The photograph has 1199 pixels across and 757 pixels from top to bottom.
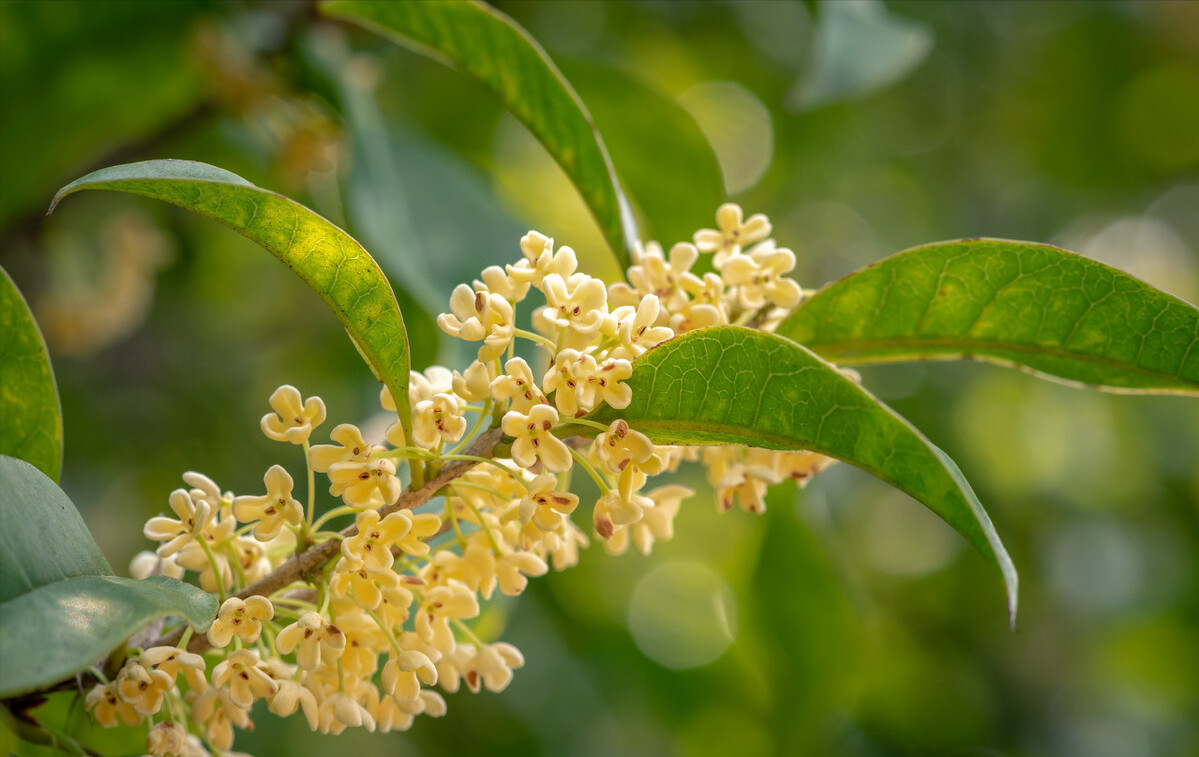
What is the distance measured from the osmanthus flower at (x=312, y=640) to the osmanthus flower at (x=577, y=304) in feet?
1.28

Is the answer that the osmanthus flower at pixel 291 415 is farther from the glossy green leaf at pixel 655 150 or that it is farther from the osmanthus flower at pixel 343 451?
the glossy green leaf at pixel 655 150

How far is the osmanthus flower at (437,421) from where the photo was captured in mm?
1060

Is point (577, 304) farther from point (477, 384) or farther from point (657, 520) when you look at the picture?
point (657, 520)

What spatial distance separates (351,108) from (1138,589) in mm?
3796

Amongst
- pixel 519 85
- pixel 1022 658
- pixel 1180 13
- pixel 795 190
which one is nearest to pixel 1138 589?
pixel 1022 658

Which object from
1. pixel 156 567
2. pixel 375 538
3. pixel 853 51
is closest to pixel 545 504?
pixel 375 538

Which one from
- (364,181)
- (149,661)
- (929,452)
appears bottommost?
(149,661)

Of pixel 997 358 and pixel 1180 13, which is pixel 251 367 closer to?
pixel 997 358

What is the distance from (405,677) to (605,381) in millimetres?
A: 400

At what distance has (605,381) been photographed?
40.6 inches

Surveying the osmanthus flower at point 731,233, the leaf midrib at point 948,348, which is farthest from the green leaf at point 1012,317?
the osmanthus flower at point 731,233

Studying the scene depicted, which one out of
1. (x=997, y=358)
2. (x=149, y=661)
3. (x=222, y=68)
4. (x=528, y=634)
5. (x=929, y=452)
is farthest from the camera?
(x=528, y=634)

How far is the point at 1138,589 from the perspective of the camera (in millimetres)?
4363

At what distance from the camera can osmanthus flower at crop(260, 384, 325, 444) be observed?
1.11m
